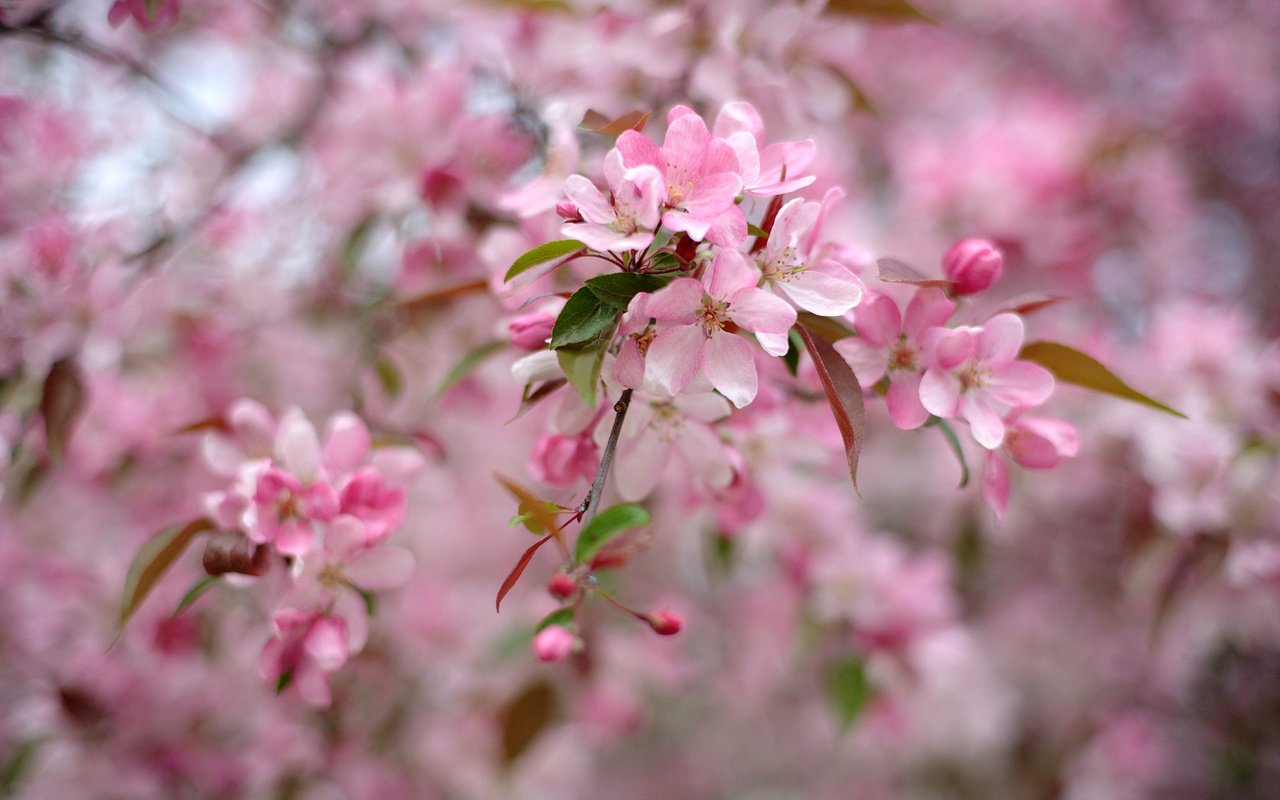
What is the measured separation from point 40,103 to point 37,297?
0.53 metres

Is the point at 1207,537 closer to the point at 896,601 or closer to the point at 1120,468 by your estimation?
the point at 1120,468

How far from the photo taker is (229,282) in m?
1.49

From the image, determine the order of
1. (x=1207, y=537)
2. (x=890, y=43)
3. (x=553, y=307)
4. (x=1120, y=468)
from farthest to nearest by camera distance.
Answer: (x=890, y=43) < (x=1120, y=468) < (x=1207, y=537) < (x=553, y=307)

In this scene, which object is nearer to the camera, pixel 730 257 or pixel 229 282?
pixel 730 257

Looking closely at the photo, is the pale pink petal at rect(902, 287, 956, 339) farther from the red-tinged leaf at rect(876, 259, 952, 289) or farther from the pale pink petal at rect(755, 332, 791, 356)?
the pale pink petal at rect(755, 332, 791, 356)

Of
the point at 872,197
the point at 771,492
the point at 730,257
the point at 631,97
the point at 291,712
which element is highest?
the point at 730,257

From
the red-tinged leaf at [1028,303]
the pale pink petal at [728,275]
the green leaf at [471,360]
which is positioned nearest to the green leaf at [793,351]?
the pale pink petal at [728,275]

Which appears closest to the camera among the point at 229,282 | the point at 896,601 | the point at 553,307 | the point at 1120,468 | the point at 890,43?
the point at 553,307

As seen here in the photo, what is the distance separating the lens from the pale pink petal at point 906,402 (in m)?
0.64

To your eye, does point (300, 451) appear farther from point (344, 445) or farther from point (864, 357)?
point (864, 357)

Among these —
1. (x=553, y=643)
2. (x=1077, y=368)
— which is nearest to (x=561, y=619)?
(x=553, y=643)

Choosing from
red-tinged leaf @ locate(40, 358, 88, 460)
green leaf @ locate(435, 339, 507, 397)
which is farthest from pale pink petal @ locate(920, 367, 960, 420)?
red-tinged leaf @ locate(40, 358, 88, 460)

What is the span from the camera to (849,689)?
1078 millimetres

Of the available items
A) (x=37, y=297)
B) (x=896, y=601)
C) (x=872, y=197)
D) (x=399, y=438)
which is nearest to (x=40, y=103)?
(x=37, y=297)
